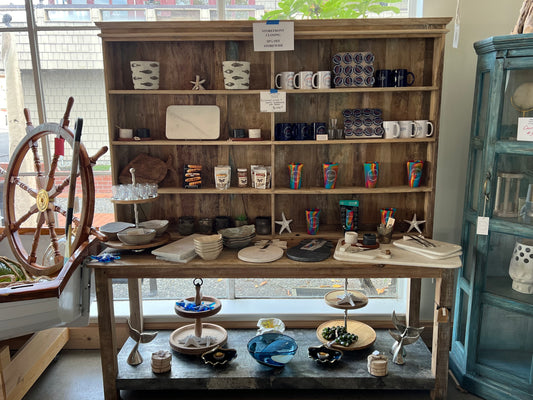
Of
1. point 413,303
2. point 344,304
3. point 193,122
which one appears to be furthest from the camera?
point 413,303

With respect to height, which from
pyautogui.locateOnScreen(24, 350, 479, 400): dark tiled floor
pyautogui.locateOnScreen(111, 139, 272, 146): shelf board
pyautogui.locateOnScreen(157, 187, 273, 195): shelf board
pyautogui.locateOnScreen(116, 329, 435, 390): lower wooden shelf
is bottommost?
pyautogui.locateOnScreen(24, 350, 479, 400): dark tiled floor

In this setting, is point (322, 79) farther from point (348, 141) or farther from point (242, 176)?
point (242, 176)

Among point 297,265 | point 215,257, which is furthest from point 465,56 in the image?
point 215,257

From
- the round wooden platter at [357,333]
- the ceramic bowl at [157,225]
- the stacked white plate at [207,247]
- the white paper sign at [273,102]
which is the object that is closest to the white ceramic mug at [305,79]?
the white paper sign at [273,102]

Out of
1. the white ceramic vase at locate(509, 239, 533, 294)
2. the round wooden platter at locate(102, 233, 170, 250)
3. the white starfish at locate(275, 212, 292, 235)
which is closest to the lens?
the white ceramic vase at locate(509, 239, 533, 294)

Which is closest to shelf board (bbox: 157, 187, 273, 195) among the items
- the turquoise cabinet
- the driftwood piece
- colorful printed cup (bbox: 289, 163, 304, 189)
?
colorful printed cup (bbox: 289, 163, 304, 189)

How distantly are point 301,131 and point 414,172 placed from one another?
0.68 metres

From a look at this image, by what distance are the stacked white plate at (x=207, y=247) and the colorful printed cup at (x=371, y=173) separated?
36.4 inches

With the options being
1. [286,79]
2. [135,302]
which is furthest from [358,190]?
[135,302]

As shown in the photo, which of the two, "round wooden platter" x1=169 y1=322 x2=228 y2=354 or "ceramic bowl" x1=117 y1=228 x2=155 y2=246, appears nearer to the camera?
"ceramic bowl" x1=117 y1=228 x2=155 y2=246

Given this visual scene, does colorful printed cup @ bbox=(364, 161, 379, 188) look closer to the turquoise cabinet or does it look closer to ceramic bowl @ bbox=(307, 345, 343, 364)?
the turquoise cabinet

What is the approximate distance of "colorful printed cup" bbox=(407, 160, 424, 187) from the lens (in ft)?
7.75

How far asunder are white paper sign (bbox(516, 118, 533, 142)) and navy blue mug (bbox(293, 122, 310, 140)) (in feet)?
3.41

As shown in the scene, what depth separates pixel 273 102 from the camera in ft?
7.50
